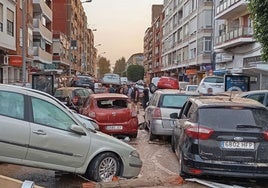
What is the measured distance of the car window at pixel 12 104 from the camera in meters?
7.22

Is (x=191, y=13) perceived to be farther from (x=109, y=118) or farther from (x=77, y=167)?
(x=77, y=167)

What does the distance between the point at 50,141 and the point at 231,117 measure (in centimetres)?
303

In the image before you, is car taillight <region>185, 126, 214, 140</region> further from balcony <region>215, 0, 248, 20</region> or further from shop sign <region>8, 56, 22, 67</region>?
balcony <region>215, 0, 248, 20</region>

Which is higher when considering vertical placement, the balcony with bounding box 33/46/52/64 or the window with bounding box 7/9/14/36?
the window with bounding box 7/9/14/36

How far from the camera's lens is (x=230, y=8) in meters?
38.9

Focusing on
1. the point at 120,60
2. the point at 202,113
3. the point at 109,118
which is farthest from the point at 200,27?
the point at 120,60

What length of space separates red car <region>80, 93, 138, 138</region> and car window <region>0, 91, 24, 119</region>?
586 centimetres

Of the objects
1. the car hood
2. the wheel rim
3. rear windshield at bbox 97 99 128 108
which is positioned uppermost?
rear windshield at bbox 97 99 128 108

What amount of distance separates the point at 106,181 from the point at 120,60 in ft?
585

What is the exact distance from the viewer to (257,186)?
769 centimetres

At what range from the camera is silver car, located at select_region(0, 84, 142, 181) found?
7.07 m

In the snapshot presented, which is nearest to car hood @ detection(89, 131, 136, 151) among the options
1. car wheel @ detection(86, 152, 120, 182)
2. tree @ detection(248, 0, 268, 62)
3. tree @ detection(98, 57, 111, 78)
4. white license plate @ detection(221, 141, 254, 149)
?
car wheel @ detection(86, 152, 120, 182)

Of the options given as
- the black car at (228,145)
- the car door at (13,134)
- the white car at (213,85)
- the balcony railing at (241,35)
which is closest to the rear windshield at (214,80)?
the white car at (213,85)

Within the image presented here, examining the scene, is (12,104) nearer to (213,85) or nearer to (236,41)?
(213,85)
